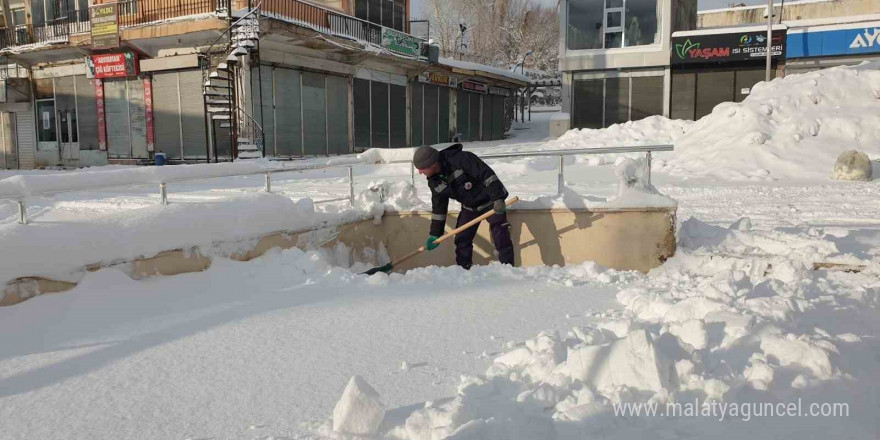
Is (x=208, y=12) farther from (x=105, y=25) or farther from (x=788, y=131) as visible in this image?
(x=788, y=131)

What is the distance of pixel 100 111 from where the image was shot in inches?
859

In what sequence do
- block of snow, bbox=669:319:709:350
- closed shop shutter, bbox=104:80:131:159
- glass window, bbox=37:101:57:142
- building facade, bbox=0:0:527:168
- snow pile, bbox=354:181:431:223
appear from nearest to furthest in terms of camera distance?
block of snow, bbox=669:319:709:350 → snow pile, bbox=354:181:431:223 → building facade, bbox=0:0:527:168 → closed shop shutter, bbox=104:80:131:159 → glass window, bbox=37:101:57:142

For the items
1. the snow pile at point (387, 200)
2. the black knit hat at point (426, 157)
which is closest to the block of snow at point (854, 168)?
the snow pile at point (387, 200)

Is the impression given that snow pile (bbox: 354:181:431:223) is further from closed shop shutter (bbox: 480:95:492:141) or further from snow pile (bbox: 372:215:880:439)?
closed shop shutter (bbox: 480:95:492:141)

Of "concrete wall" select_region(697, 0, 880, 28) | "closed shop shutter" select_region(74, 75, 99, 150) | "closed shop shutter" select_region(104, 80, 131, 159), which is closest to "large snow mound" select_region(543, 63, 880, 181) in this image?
"concrete wall" select_region(697, 0, 880, 28)

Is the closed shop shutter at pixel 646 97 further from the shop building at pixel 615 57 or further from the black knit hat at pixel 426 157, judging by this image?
the black knit hat at pixel 426 157

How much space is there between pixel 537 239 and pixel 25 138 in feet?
82.4

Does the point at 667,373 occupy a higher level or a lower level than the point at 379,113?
lower

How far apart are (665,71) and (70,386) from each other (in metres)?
23.3

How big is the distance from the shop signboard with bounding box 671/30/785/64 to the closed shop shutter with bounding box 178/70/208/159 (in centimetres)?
1636

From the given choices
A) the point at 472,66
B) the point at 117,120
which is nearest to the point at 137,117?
the point at 117,120

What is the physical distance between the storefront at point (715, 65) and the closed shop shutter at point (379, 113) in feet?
35.1

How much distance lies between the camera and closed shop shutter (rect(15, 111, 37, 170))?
79.6 feet

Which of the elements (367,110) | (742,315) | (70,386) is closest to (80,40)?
(367,110)
